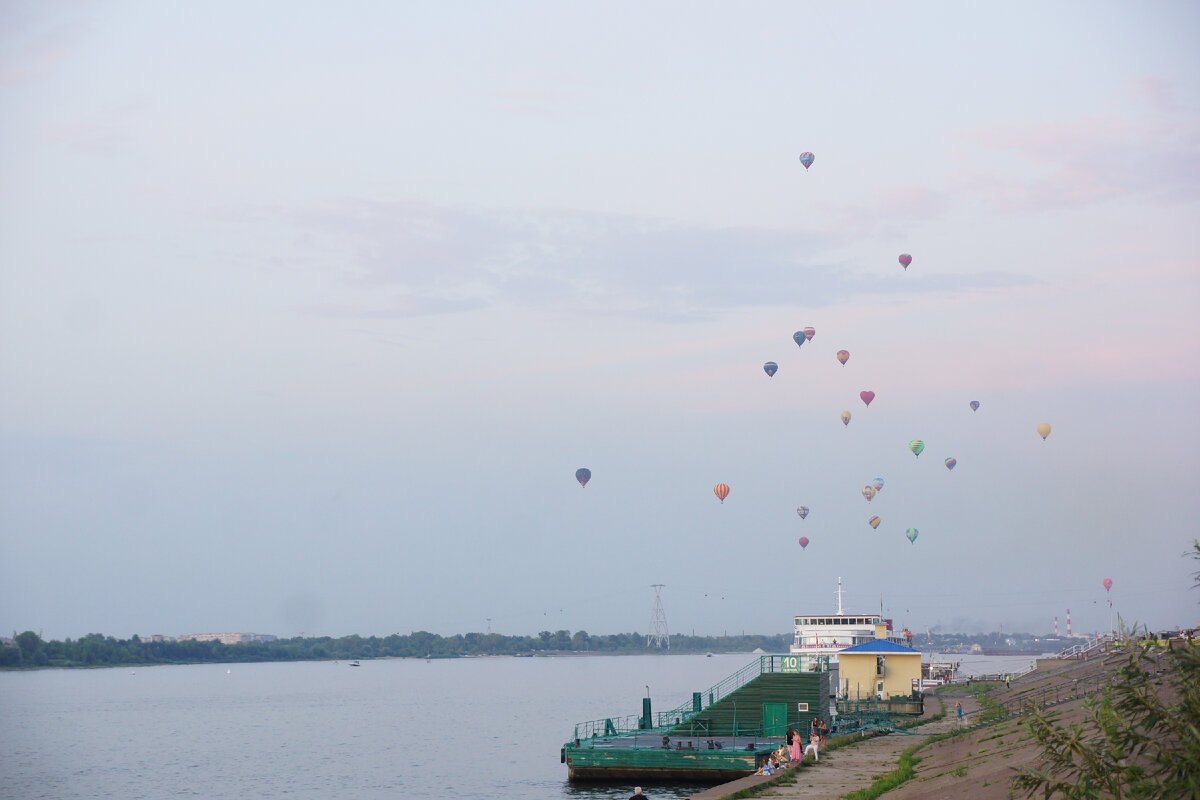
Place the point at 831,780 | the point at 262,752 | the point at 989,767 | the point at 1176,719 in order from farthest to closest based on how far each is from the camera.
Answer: the point at 262,752 → the point at 831,780 → the point at 989,767 → the point at 1176,719

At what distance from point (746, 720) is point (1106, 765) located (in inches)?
1700

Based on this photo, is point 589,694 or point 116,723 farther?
point 589,694

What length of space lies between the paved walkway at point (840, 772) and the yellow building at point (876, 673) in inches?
573

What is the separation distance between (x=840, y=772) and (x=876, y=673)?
36.6m

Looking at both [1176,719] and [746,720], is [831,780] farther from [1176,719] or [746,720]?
[1176,719]

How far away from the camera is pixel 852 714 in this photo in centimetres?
6994

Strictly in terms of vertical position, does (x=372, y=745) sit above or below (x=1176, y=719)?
below

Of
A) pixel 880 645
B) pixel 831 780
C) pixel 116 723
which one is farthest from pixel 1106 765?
pixel 116 723

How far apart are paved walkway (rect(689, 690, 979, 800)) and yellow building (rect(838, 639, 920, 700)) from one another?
14558 millimetres

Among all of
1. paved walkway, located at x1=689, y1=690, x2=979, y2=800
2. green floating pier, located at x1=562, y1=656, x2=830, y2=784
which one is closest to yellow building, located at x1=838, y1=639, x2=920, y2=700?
paved walkway, located at x1=689, y1=690, x2=979, y2=800

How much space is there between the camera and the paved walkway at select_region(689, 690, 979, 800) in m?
40.2

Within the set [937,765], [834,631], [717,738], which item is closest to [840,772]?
[937,765]

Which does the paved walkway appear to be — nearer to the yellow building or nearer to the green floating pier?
the green floating pier

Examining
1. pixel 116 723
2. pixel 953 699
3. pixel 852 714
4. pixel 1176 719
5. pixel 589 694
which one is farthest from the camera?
pixel 589 694
